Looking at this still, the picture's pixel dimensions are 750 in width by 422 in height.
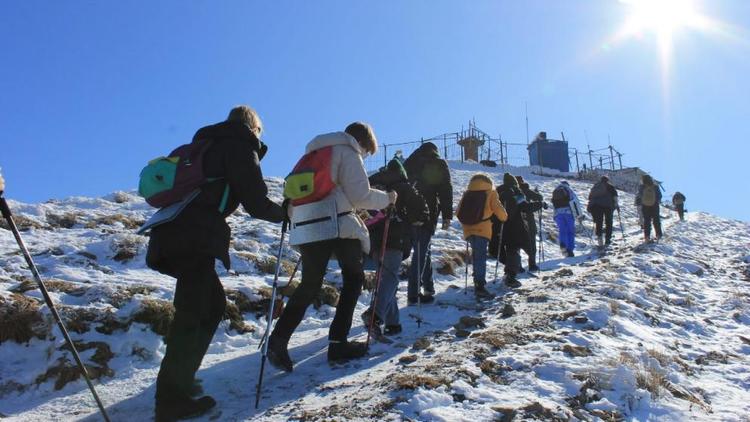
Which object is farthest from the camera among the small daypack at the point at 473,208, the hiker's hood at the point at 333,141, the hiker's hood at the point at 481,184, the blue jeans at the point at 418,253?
the hiker's hood at the point at 481,184

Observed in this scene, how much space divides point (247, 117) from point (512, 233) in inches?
250

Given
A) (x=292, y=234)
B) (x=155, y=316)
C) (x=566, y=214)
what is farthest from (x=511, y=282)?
(x=155, y=316)

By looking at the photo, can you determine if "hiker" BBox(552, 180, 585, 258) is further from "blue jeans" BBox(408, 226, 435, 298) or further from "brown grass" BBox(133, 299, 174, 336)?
"brown grass" BBox(133, 299, 174, 336)

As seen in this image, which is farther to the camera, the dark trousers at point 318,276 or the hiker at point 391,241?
the hiker at point 391,241

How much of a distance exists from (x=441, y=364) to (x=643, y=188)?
1307cm

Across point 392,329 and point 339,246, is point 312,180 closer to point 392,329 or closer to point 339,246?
point 339,246

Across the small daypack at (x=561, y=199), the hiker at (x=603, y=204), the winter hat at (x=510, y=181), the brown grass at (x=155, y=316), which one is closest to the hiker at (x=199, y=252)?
the brown grass at (x=155, y=316)

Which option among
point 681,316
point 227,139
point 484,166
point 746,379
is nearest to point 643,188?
point 681,316

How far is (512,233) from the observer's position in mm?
9000

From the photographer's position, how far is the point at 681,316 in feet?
22.4

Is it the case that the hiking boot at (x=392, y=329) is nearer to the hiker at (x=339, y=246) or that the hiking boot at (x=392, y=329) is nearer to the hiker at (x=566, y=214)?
the hiker at (x=339, y=246)

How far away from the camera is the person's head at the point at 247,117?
3.66m

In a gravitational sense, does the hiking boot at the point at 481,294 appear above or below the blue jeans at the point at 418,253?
below

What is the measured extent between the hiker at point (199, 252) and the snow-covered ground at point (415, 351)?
35 centimetres
